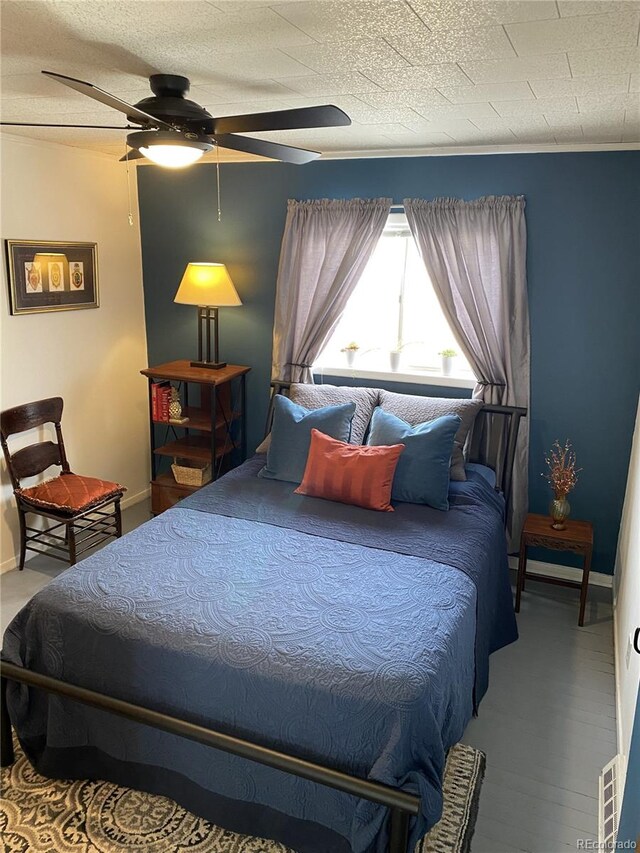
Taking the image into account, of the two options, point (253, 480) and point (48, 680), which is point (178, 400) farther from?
point (48, 680)

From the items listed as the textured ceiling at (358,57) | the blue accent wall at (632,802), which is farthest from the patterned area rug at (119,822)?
the textured ceiling at (358,57)

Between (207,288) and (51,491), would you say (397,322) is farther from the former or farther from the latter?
(51,491)

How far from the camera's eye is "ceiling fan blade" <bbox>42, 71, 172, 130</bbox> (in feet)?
5.24

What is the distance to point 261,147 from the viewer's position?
2.28 m

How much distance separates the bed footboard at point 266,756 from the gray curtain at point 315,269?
2.51 m

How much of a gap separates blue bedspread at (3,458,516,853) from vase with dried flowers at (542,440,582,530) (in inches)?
31.3

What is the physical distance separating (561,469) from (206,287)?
2359 millimetres

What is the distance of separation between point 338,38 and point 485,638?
91.0 inches

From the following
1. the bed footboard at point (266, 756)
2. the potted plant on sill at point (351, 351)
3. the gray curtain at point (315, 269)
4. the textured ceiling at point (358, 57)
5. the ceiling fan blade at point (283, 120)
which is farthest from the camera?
the potted plant on sill at point (351, 351)

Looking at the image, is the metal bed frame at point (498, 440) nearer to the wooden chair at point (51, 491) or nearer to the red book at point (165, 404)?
the red book at point (165, 404)

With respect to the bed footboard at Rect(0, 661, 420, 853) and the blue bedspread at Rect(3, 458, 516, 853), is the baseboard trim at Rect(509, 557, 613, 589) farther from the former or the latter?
the bed footboard at Rect(0, 661, 420, 853)

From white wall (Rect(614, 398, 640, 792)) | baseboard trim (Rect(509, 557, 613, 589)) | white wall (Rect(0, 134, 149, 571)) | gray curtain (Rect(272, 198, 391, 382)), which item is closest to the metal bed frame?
baseboard trim (Rect(509, 557, 613, 589))

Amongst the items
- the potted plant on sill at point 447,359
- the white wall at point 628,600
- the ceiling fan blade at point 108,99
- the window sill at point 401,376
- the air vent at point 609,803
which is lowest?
the air vent at point 609,803

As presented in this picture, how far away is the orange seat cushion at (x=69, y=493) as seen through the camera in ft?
11.8
